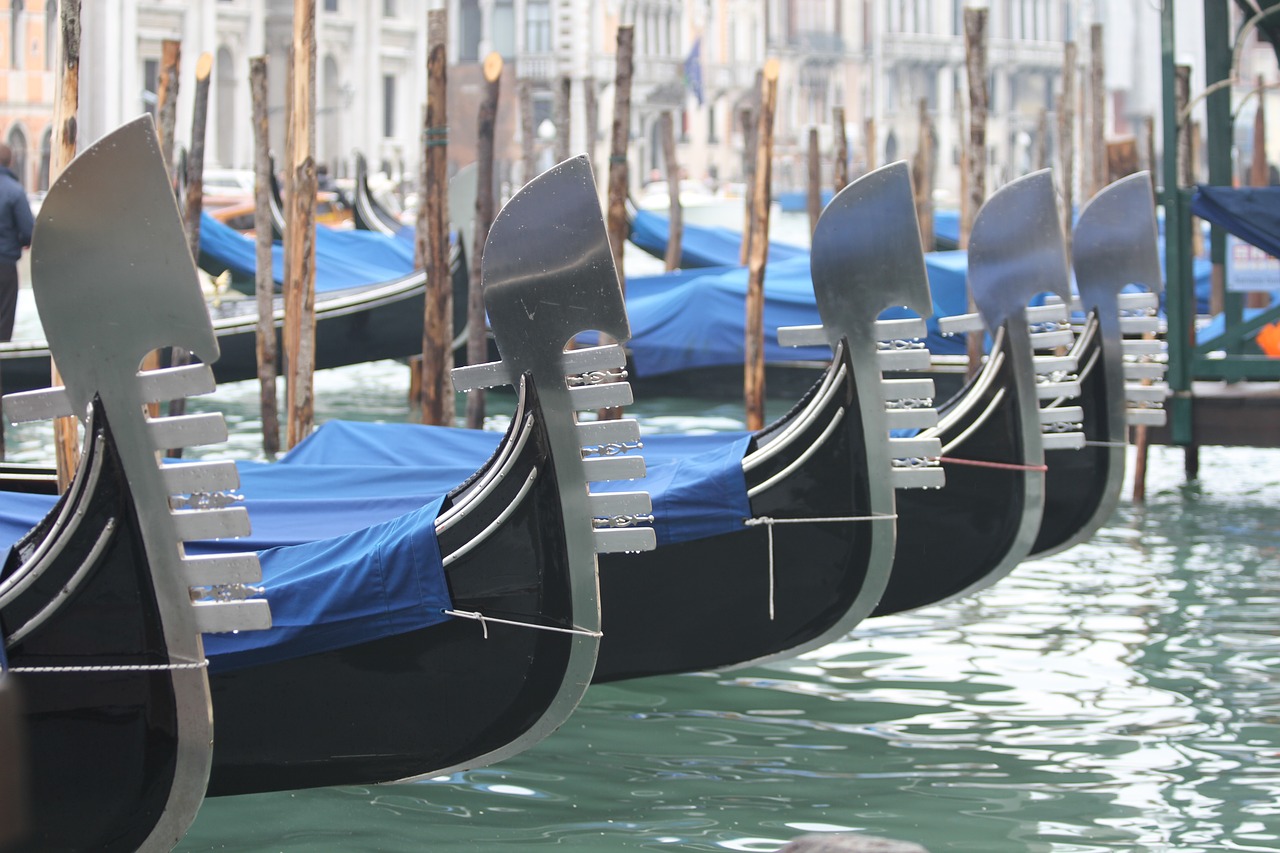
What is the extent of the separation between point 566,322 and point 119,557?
2.44 feet

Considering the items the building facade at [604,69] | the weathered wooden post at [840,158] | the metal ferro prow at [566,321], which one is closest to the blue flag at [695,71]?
the building facade at [604,69]

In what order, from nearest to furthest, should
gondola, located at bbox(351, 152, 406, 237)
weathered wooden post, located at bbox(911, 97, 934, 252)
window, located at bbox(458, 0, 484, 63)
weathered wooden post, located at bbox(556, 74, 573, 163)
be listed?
weathered wooden post, located at bbox(556, 74, 573, 163), gondola, located at bbox(351, 152, 406, 237), weathered wooden post, located at bbox(911, 97, 934, 252), window, located at bbox(458, 0, 484, 63)

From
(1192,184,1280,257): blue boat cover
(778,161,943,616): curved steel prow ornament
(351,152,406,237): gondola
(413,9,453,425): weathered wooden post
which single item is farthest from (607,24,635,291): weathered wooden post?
(351,152,406,237): gondola

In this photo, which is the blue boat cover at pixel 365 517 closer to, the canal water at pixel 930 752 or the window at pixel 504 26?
the canal water at pixel 930 752

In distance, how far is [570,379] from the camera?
110 inches

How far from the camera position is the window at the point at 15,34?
21.5 meters

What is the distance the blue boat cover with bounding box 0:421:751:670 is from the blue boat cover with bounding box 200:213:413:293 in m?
3.62

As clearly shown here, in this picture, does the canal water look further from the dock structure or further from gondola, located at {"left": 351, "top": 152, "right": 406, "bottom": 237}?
gondola, located at {"left": 351, "top": 152, "right": 406, "bottom": 237}

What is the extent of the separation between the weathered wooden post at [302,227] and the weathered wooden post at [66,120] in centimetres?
171

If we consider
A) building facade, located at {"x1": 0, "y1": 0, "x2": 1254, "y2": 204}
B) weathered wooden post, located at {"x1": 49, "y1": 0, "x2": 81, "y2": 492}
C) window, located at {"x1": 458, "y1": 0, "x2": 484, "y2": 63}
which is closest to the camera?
weathered wooden post, located at {"x1": 49, "y1": 0, "x2": 81, "y2": 492}

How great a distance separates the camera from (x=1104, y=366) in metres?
4.61

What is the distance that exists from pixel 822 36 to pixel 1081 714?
37466 mm

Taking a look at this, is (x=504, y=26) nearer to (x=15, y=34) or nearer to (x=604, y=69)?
(x=604, y=69)

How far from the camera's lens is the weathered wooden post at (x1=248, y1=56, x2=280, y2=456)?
6500mm
